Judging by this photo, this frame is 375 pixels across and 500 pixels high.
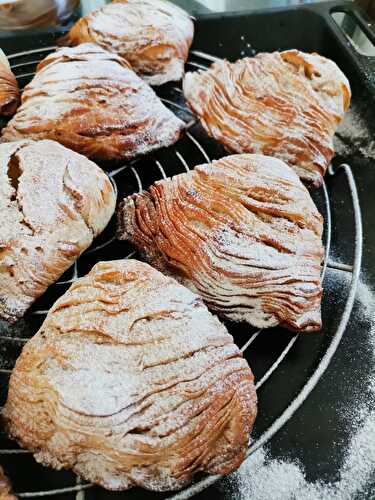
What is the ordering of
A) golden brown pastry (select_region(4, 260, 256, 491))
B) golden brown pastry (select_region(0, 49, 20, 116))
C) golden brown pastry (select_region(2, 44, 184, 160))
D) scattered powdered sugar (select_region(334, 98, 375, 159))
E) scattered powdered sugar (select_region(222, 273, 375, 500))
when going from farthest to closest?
scattered powdered sugar (select_region(334, 98, 375, 159)), golden brown pastry (select_region(0, 49, 20, 116)), golden brown pastry (select_region(2, 44, 184, 160)), scattered powdered sugar (select_region(222, 273, 375, 500)), golden brown pastry (select_region(4, 260, 256, 491))

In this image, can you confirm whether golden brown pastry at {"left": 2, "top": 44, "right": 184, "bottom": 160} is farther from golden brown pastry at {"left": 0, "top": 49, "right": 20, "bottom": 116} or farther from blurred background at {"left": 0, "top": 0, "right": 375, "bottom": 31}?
blurred background at {"left": 0, "top": 0, "right": 375, "bottom": 31}

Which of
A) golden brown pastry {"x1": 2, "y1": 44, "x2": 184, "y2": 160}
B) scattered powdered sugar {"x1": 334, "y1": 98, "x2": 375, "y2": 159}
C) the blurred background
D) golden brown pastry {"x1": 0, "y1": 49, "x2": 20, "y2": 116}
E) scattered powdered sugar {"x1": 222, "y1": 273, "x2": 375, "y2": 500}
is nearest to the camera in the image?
scattered powdered sugar {"x1": 222, "y1": 273, "x2": 375, "y2": 500}

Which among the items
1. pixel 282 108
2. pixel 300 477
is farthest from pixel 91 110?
pixel 300 477

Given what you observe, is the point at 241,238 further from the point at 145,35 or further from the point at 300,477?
the point at 145,35

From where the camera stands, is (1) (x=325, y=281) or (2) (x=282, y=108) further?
(2) (x=282, y=108)

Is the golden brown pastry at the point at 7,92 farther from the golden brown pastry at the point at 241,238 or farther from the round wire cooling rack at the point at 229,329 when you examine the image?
the golden brown pastry at the point at 241,238

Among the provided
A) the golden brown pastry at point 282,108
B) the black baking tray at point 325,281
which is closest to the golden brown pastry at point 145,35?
the black baking tray at point 325,281

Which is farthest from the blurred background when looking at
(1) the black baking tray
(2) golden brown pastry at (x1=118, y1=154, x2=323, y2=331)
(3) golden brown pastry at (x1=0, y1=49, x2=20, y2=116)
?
(2) golden brown pastry at (x1=118, y1=154, x2=323, y2=331)
